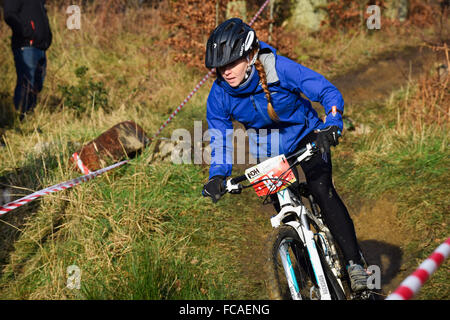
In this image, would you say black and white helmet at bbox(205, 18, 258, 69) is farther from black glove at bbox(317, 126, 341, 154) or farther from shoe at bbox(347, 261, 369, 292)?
shoe at bbox(347, 261, 369, 292)

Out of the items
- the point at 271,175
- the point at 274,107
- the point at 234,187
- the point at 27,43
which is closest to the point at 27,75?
the point at 27,43

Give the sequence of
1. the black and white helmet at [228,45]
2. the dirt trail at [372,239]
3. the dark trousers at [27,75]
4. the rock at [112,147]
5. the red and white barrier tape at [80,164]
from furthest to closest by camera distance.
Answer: the dark trousers at [27,75] < the rock at [112,147] < the red and white barrier tape at [80,164] < the dirt trail at [372,239] < the black and white helmet at [228,45]

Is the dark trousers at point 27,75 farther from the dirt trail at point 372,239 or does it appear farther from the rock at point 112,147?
the dirt trail at point 372,239

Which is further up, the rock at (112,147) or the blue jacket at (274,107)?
the rock at (112,147)

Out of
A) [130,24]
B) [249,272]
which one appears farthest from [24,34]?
[249,272]

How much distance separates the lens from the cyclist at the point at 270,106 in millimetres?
2934

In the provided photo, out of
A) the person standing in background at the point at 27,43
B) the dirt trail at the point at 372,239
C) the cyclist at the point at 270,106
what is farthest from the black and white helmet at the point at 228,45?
the person standing in background at the point at 27,43

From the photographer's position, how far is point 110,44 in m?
10.2

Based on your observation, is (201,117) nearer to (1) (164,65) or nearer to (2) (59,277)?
(1) (164,65)

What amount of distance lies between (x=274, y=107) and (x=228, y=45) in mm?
570

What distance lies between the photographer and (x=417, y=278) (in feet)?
7.09

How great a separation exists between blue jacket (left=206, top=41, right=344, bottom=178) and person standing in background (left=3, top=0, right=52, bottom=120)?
4809 millimetres

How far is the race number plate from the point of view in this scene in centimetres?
278

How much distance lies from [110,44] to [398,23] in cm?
781
